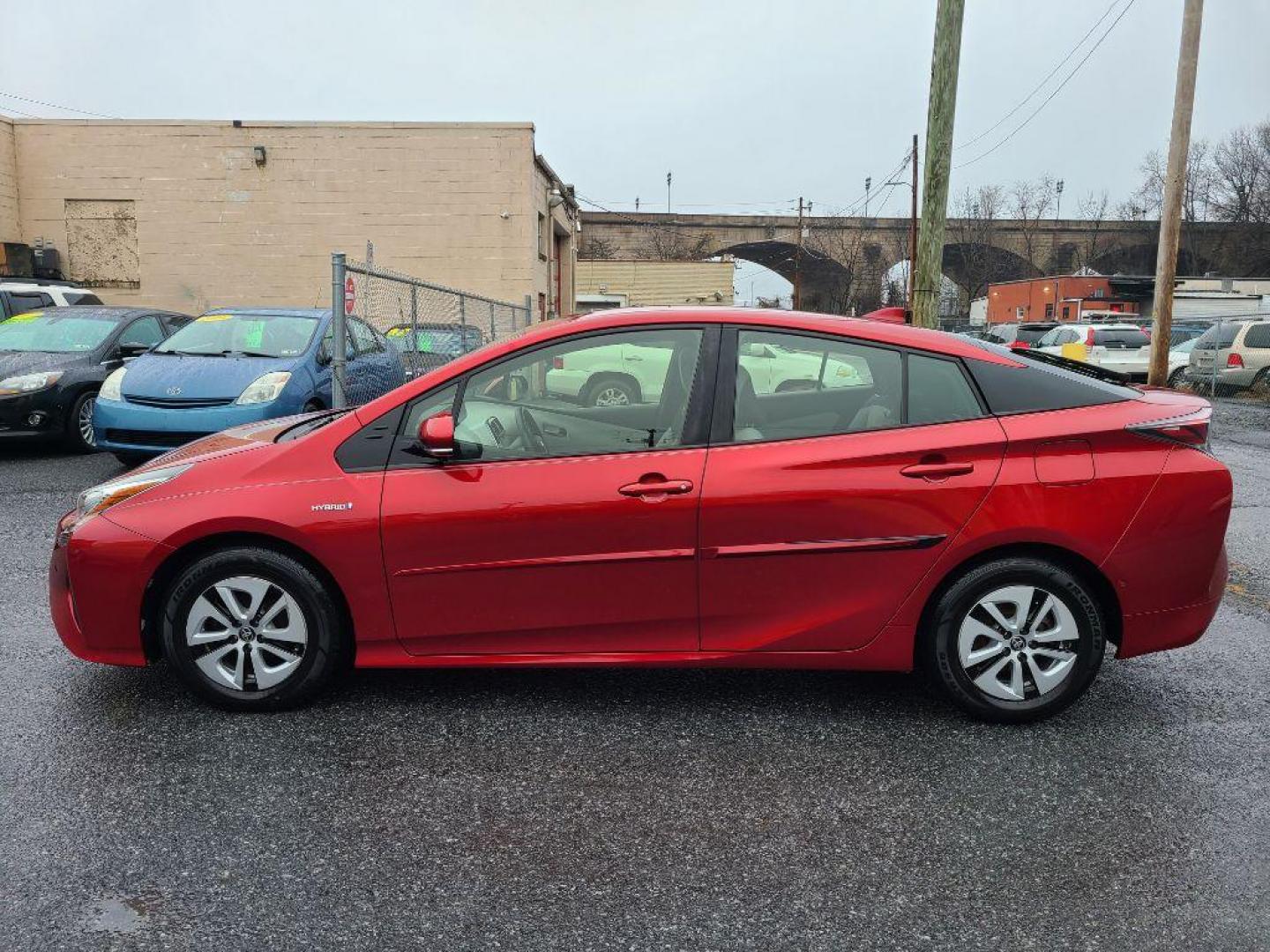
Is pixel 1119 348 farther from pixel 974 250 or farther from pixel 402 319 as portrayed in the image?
pixel 974 250

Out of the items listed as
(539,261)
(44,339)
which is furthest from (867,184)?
(44,339)

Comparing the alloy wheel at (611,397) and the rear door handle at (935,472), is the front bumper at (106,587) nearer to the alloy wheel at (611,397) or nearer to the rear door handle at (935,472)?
the alloy wheel at (611,397)

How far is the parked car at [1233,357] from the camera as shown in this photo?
757 inches

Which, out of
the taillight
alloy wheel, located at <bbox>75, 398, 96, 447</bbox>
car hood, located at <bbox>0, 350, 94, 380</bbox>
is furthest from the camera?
alloy wheel, located at <bbox>75, 398, 96, 447</bbox>

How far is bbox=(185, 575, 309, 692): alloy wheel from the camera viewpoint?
365 centimetres

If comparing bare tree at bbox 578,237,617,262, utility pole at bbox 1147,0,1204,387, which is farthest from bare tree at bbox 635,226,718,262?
utility pole at bbox 1147,0,1204,387

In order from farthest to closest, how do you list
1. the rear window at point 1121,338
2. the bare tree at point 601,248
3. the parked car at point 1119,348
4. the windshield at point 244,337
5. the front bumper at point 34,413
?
the bare tree at point 601,248, the rear window at point 1121,338, the parked car at point 1119,348, the front bumper at point 34,413, the windshield at point 244,337

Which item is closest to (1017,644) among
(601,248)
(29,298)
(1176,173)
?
(1176,173)

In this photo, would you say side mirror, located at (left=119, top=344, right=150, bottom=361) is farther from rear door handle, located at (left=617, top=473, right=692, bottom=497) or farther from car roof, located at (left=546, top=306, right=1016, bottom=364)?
rear door handle, located at (left=617, top=473, right=692, bottom=497)

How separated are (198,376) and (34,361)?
2711 mm

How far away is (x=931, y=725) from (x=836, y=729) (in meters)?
0.37

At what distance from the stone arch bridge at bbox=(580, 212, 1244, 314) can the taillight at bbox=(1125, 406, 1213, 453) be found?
177 ft

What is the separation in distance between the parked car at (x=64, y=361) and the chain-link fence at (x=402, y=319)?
2.68 m

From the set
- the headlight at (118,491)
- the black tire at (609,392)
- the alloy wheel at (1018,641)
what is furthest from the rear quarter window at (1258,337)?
the headlight at (118,491)
